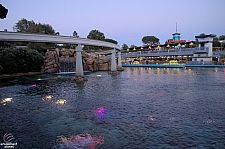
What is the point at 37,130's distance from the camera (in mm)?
10484

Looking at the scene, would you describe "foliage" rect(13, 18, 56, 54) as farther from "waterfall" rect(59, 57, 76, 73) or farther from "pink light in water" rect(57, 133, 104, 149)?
"pink light in water" rect(57, 133, 104, 149)

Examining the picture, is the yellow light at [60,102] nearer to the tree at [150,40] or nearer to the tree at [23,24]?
the tree at [23,24]

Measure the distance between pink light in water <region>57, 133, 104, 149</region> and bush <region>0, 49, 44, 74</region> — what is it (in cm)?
3758

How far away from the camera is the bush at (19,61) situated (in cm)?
4172

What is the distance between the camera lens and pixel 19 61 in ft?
149

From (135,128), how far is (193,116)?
462 cm

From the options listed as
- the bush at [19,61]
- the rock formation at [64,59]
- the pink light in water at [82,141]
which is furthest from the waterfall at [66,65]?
the pink light in water at [82,141]

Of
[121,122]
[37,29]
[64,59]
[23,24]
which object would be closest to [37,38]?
[64,59]

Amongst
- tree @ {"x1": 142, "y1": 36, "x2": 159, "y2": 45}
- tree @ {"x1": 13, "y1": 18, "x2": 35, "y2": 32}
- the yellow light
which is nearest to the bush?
the yellow light

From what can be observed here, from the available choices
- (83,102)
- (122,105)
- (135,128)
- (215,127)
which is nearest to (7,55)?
(83,102)

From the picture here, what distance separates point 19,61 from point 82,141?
4296cm

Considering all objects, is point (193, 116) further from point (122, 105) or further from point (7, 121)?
point (7, 121)

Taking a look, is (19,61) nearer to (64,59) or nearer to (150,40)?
(64,59)

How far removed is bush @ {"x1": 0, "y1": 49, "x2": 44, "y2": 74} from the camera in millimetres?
41719
